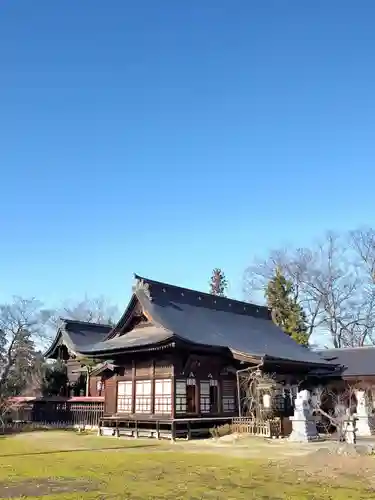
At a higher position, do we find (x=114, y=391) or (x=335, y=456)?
(x=114, y=391)

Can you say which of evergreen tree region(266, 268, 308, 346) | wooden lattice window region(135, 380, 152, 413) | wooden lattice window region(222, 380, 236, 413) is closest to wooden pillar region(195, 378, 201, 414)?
wooden lattice window region(222, 380, 236, 413)

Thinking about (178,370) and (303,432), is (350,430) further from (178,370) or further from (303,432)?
(178,370)

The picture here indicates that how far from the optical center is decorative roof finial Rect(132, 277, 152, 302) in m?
27.7

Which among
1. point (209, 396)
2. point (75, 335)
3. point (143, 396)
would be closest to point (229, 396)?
point (209, 396)

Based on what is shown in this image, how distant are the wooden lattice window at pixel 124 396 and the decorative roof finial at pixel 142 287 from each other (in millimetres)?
4753

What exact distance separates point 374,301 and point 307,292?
6.22 meters

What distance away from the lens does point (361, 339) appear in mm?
47500

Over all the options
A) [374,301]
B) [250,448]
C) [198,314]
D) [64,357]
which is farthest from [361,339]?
[250,448]

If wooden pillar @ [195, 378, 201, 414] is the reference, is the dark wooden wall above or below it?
above

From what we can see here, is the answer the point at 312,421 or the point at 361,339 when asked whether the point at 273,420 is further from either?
the point at 361,339

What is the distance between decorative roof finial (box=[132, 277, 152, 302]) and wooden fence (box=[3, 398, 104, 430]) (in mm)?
6683

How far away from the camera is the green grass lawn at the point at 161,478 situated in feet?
31.2

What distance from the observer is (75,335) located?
38.2 m

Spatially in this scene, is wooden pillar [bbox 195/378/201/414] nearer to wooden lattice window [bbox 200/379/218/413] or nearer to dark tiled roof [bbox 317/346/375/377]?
wooden lattice window [bbox 200/379/218/413]
